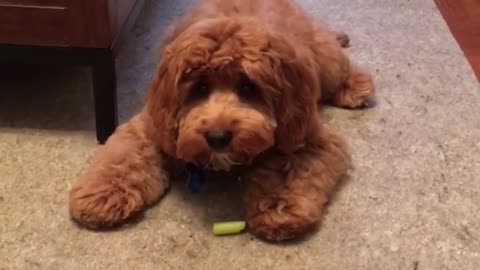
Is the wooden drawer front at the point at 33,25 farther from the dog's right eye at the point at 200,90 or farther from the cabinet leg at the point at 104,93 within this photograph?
the dog's right eye at the point at 200,90

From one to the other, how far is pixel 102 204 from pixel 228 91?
0.31 metres

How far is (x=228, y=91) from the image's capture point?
1.43 m

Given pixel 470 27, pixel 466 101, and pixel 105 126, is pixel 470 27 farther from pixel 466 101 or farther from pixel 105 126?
pixel 105 126

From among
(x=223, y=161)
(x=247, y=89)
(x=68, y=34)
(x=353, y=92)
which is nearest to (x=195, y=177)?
(x=223, y=161)

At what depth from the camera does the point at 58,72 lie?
2027 millimetres

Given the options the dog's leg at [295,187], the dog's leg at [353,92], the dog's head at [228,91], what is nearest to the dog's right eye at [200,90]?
the dog's head at [228,91]

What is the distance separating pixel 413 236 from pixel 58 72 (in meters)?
0.99

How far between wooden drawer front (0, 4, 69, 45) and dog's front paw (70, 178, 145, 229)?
1.06 feet

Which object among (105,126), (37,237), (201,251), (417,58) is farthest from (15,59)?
(417,58)

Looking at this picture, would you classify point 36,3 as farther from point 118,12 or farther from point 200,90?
point 200,90

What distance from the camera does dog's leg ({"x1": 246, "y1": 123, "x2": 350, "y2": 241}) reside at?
4.82 feet

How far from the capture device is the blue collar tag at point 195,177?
158cm

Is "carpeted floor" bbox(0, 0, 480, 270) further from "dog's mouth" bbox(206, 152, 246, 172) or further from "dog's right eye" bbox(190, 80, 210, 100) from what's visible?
"dog's right eye" bbox(190, 80, 210, 100)

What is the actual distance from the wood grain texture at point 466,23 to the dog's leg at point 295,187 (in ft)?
2.23
